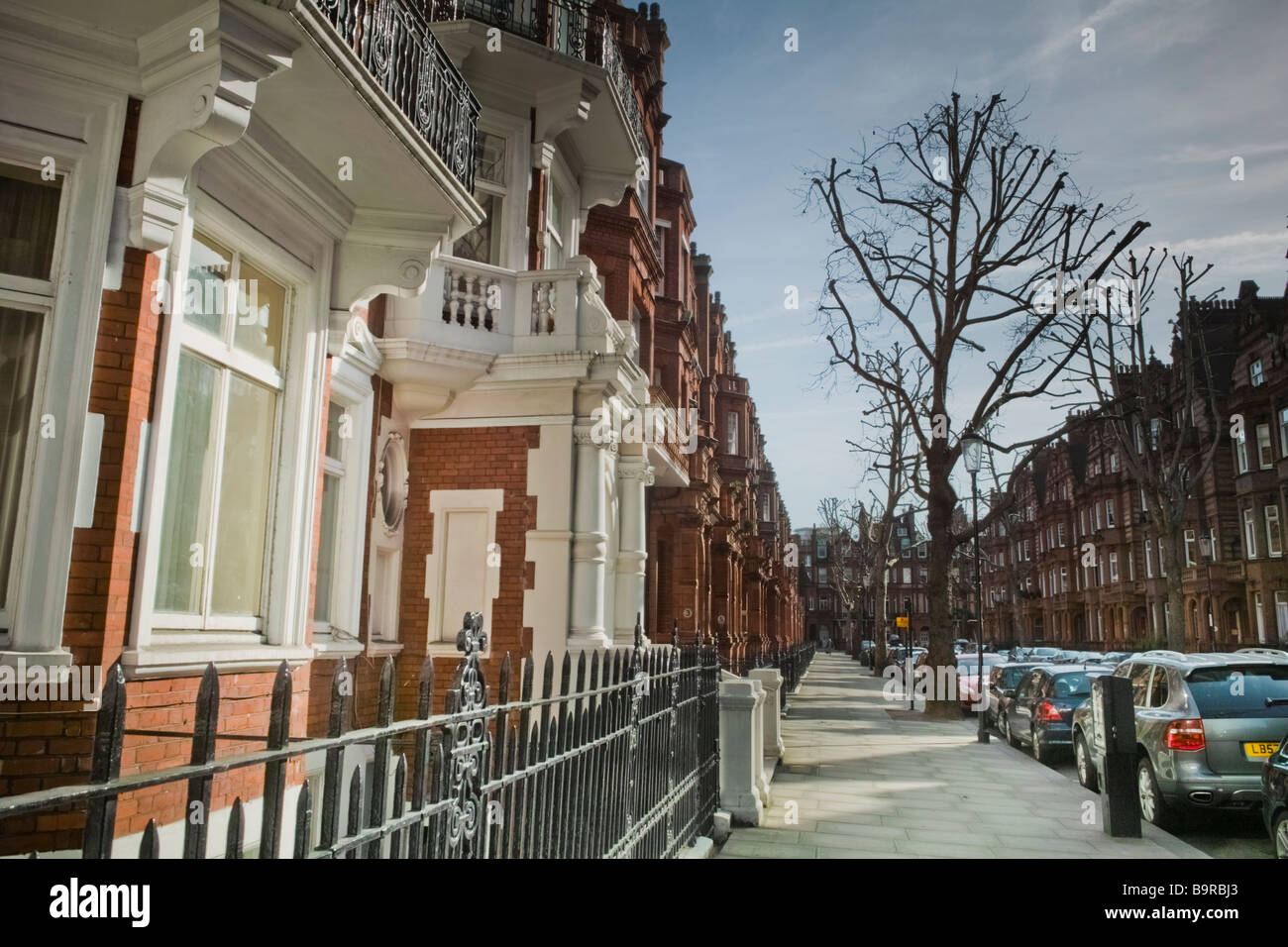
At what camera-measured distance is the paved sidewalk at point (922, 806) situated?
7855mm

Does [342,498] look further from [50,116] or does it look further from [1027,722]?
[1027,722]

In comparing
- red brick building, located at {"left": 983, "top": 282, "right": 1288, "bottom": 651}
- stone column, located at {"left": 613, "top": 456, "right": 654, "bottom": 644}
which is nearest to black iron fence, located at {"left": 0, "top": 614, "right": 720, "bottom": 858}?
stone column, located at {"left": 613, "top": 456, "right": 654, "bottom": 644}

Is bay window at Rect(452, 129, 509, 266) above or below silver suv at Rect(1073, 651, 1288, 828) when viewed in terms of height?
above

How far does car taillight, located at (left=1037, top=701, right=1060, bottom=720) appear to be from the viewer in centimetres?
1436

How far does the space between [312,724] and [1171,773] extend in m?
8.15

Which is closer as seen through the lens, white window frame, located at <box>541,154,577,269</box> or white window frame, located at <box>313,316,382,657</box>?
white window frame, located at <box>313,316,382,657</box>

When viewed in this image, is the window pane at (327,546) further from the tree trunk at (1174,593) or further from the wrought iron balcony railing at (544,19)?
the tree trunk at (1174,593)

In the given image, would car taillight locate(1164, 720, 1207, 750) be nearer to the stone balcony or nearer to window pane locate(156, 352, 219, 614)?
the stone balcony

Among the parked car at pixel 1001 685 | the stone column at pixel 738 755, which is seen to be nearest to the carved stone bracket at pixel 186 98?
the stone column at pixel 738 755

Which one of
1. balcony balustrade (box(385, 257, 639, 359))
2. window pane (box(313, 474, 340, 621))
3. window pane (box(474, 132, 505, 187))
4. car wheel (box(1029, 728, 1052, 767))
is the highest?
window pane (box(474, 132, 505, 187))

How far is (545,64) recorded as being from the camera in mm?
11211

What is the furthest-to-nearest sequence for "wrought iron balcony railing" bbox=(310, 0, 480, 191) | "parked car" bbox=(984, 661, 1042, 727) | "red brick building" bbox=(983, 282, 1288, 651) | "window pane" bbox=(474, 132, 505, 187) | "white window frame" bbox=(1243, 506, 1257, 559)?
"white window frame" bbox=(1243, 506, 1257, 559) < "red brick building" bbox=(983, 282, 1288, 651) < "parked car" bbox=(984, 661, 1042, 727) < "window pane" bbox=(474, 132, 505, 187) < "wrought iron balcony railing" bbox=(310, 0, 480, 191)

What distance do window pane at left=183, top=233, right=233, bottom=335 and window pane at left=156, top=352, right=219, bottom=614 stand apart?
0.91 feet
